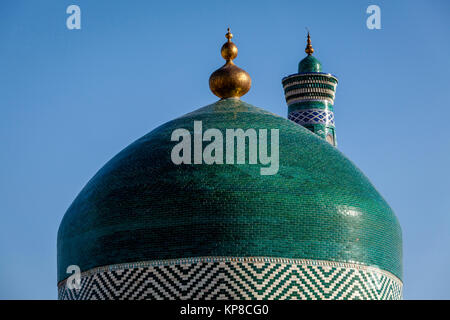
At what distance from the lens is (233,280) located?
1242 centimetres

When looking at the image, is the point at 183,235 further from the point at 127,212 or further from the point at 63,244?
the point at 63,244

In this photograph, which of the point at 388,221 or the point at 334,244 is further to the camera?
the point at 388,221

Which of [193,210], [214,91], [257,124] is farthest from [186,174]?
[214,91]

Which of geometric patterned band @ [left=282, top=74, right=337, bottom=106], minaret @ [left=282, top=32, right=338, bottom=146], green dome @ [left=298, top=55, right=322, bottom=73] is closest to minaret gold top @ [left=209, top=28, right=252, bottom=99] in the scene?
minaret @ [left=282, top=32, right=338, bottom=146]

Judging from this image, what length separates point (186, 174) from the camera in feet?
43.4

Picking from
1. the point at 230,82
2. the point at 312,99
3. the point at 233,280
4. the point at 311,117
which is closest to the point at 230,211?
the point at 233,280

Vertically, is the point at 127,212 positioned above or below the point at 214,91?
below

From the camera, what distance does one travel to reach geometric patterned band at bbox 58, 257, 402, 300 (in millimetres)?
12391
